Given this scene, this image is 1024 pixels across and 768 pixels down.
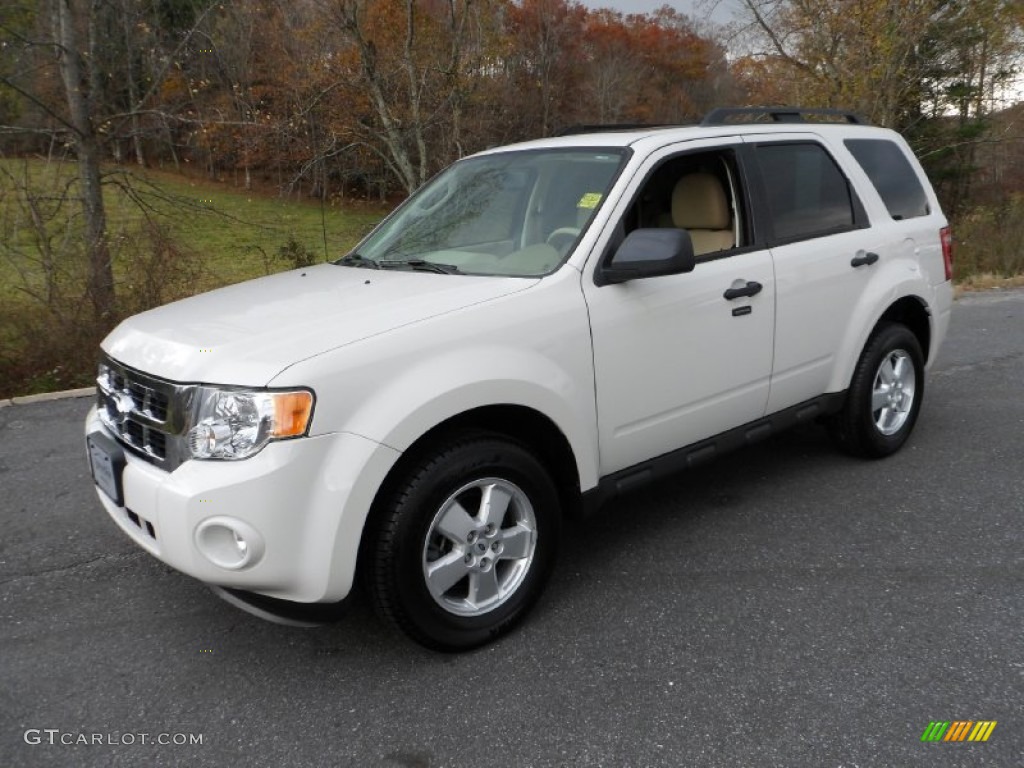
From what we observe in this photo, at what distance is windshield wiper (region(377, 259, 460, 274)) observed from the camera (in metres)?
3.32

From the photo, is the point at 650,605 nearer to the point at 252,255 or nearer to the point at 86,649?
the point at 86,649

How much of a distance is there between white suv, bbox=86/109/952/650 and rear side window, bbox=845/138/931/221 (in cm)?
4

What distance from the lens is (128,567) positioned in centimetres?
363

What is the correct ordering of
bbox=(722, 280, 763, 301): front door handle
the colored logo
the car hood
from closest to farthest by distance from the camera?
the colored logo
the car hood
bbox=(722, 280, 763, 301): front door handle

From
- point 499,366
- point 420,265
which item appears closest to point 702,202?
point 420,265

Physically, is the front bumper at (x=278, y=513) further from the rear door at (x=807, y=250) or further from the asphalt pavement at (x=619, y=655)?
the rear door at (x=807, y=250)

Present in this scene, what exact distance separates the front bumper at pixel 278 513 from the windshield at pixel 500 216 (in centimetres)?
115

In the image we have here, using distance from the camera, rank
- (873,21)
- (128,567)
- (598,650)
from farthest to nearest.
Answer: (873,21) < (128,567) < (598,650)

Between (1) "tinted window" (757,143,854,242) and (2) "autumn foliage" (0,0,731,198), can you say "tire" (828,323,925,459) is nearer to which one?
(1) "tinted window" (757,143,854,242)

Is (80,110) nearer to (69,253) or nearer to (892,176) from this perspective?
(69,253)

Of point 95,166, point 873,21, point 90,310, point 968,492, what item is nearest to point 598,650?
point 968,492

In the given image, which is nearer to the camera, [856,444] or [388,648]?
[388,648]

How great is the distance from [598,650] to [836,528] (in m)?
1.55

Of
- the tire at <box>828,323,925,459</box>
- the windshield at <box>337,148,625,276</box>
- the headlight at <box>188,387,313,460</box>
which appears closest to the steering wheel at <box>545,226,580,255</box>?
the windshield at <box>337,148,625,276</box>
